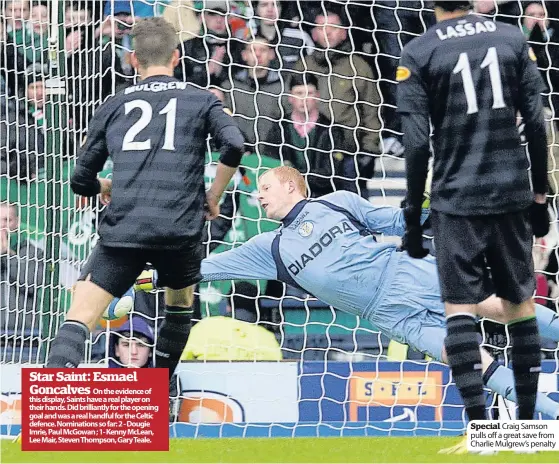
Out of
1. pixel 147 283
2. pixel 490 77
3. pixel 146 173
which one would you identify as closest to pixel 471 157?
pixel 490 77

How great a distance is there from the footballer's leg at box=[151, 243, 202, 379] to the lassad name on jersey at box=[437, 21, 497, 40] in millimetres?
1358

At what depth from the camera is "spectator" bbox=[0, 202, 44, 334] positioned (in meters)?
6.99

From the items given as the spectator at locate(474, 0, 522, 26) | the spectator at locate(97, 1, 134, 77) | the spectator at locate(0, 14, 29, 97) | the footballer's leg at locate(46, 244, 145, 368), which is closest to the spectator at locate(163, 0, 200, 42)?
the spectator at locate(97, 1, 134, 77)

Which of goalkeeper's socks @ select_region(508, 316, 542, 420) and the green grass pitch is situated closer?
goalkeeper's socks @ select_region(508, 316, 542, 420)

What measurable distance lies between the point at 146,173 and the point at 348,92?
309cm

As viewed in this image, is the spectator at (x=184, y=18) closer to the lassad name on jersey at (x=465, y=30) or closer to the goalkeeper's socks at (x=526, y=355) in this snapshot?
the lassad name on jersey at (x=465, y=30)

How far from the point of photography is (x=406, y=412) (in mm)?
6484

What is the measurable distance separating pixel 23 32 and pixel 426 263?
9.17 ft

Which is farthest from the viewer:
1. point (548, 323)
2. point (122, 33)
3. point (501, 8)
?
point (501, 8)

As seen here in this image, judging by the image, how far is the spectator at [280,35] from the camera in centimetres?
771

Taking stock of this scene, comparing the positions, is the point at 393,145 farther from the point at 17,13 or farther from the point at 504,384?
the point at 504,384

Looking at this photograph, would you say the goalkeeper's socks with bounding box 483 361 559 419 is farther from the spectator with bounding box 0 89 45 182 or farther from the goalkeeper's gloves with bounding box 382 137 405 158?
the spectator with bounding box 0 89 45 182

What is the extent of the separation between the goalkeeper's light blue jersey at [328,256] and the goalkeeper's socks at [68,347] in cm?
108

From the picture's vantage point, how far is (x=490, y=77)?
424 centimetres
